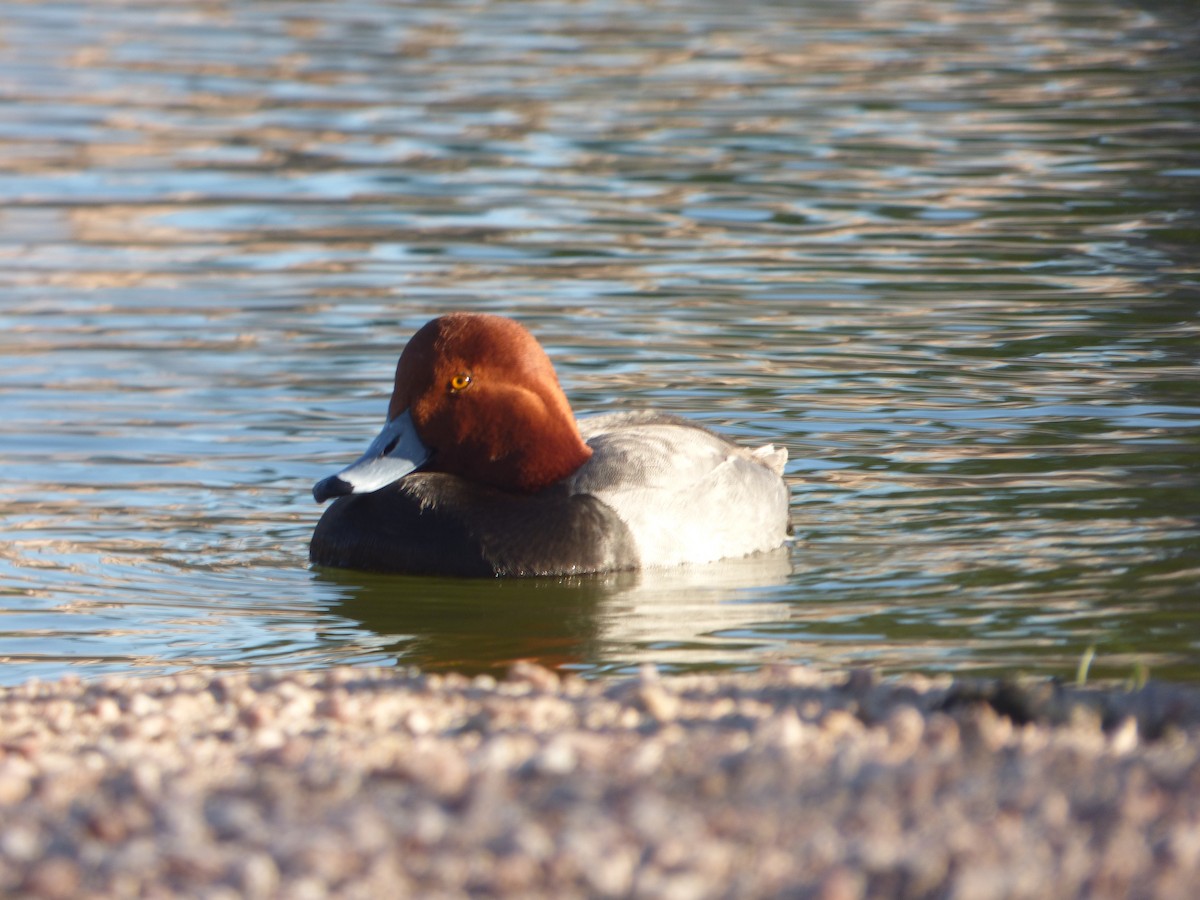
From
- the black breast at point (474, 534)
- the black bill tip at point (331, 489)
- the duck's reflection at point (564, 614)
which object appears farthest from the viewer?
the black breast at point (474, 534)

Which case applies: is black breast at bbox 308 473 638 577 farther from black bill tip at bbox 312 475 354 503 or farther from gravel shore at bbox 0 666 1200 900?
gravel shore at bbox 0 666 1200 900

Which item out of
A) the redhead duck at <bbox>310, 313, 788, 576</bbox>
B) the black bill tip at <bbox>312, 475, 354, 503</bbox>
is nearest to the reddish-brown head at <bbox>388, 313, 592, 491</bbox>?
the redhead duck at <bbox>310, 313, 788, 576</bbox>

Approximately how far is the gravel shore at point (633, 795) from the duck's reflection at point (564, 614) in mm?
1269

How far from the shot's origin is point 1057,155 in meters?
17.6

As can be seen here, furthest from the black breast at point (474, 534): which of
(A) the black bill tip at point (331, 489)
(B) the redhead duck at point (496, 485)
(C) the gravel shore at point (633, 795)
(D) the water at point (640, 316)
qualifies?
Result: (C) the gravel shore at point (633, 795)

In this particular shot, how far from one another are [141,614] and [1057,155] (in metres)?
11.5

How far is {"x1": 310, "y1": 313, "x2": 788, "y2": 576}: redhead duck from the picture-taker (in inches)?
327

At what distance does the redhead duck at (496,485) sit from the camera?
830 cm

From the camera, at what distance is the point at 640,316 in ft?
42.1

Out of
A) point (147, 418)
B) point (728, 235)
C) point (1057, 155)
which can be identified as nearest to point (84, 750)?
point (147, 418)

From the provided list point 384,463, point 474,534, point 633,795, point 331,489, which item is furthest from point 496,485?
point 633,795

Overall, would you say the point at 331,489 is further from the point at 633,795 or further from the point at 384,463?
the point at 633,795

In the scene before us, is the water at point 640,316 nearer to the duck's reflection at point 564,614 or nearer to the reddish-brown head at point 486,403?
the duck's reflection at point 564,614

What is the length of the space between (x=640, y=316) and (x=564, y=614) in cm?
507
